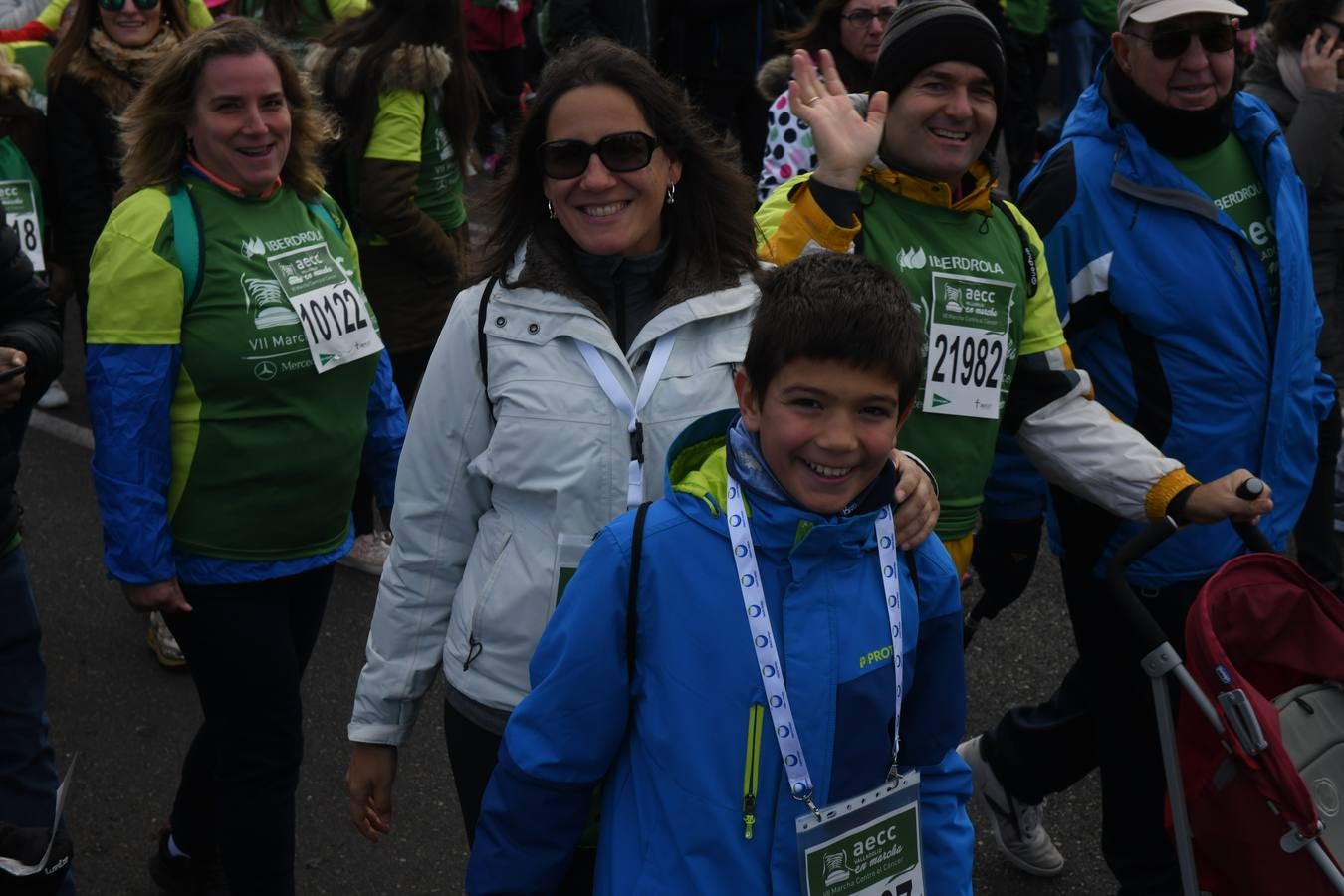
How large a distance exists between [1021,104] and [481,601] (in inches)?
287

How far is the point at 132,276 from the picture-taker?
3.14 meters

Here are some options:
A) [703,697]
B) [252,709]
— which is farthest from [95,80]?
[703,697]

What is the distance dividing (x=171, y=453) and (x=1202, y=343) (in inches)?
82.3

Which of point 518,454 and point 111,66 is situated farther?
point 111,66

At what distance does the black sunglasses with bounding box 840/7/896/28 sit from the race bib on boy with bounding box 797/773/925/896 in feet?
10.9

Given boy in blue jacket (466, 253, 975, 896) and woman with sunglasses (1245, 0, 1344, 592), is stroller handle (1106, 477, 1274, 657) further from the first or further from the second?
woman with sunglasses (1245, 0, 1344, 592)

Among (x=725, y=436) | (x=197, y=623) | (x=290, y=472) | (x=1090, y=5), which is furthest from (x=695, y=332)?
(x=1090, y=5)

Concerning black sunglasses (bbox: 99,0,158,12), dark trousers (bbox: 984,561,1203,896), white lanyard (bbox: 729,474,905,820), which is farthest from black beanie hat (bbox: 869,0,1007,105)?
black sunglasses (bbox: 99,0,158,12)

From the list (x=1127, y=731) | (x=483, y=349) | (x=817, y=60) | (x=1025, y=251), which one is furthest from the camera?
(x=817, y=60)

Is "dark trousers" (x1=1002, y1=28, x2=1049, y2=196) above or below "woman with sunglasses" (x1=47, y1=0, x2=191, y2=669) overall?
below

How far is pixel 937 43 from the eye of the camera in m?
3.04

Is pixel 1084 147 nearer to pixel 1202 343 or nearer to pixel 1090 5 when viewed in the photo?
pixel 1202 343

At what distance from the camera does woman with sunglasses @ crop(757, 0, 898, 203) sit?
472 centimetres

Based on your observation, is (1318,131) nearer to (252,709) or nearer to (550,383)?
(550,383)
